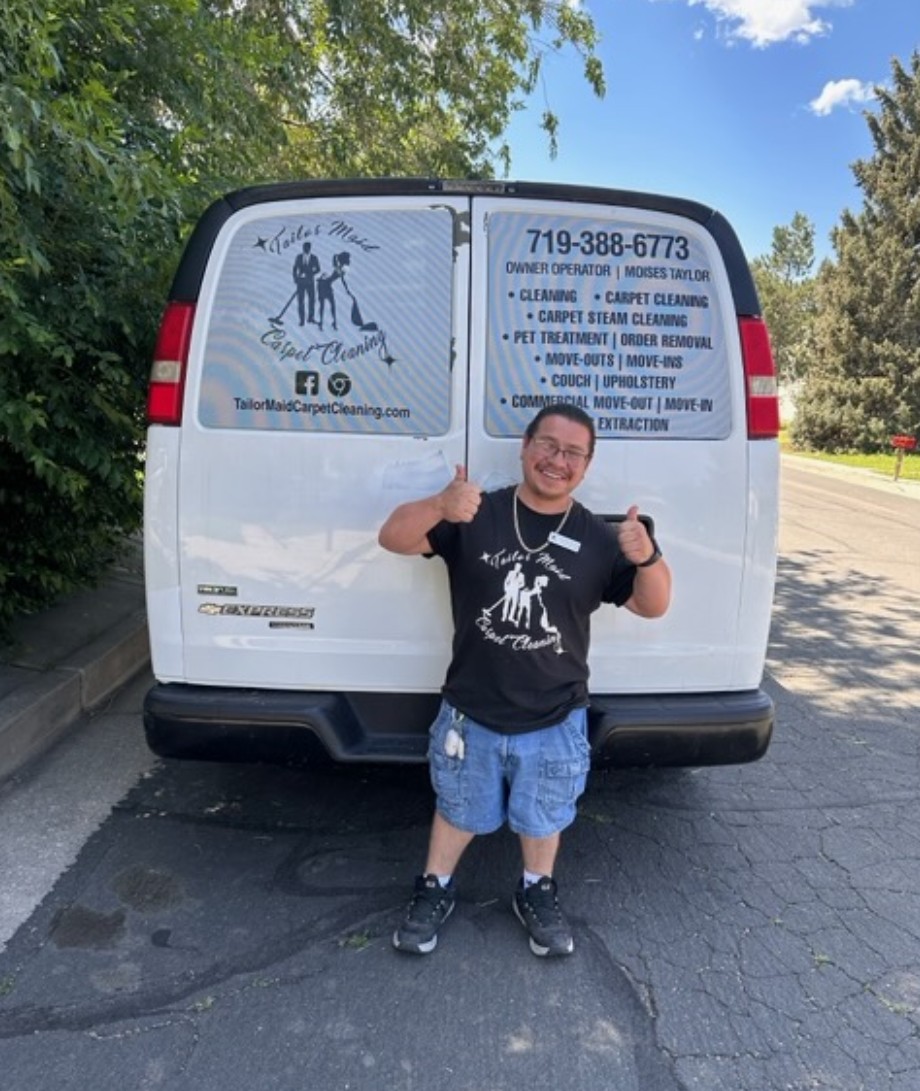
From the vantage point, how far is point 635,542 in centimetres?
239

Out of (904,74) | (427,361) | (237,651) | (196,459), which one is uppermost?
(904,74)

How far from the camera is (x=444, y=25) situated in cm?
776

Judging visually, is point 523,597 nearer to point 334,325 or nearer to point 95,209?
point 334,325

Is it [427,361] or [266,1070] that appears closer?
[266,1070]

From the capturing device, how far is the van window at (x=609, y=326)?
8.51 feet

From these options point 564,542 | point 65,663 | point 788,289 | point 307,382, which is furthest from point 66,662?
point 788,289

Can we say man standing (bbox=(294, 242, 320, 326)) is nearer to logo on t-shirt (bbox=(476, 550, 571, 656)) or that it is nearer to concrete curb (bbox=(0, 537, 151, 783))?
logo on t-shirt (bbox=(476, 550, 571, 656))

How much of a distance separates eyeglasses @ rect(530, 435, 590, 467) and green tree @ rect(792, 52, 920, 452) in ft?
99.3

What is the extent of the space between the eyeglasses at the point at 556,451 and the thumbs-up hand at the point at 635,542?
0.23m

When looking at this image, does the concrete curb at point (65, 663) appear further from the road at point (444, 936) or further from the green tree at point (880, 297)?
the green tree at point (880, 297)

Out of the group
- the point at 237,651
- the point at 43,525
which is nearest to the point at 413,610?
the point at 237,651

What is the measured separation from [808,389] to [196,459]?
32280 mm

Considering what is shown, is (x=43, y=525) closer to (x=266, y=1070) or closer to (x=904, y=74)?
(x=266, y=1070)

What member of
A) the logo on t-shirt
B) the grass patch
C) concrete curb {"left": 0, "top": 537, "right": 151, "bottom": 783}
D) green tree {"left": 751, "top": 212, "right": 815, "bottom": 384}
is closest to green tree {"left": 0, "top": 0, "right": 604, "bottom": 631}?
concrete curb {"left": 0, "top": 537, "right": 151, "bottom": 783}
